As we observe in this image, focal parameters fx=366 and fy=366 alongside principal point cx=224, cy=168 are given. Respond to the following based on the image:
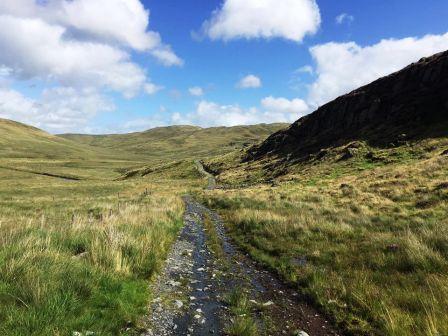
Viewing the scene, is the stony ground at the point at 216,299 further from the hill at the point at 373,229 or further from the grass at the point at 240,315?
the hill at the point at 373,229

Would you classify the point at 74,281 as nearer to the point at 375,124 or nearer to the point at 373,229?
the point at 373,229

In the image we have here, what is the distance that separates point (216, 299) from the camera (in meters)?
10.6

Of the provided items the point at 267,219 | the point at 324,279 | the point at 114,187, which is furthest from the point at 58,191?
the point at 324,279

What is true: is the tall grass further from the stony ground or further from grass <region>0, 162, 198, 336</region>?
the stony ground

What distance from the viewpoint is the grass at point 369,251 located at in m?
8.54

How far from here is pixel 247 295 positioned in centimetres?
1092

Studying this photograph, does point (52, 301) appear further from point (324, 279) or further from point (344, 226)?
point (344, 226)

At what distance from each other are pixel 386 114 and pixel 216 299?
237 ft

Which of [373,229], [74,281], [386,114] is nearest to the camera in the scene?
[74,281]

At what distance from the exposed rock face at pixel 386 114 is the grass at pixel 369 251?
3099 cm

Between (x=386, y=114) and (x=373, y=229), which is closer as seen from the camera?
(x=373, y=229)

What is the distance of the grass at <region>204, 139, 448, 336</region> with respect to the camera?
8.54 metres

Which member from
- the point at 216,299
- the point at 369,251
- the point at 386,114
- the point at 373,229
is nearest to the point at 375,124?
the point at 386,114

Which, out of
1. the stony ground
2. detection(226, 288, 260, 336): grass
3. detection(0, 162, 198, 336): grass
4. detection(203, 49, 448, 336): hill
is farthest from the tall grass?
detection(203, 49, 448, 336): hill
